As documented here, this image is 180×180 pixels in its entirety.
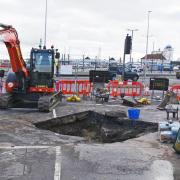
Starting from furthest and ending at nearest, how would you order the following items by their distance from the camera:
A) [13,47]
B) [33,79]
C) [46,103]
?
[33,79] < [13,47] < [46,103]

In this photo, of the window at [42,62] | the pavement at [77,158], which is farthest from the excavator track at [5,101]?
the pavement at [77,158]

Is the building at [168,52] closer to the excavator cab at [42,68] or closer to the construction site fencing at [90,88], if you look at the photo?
the construction site fencing at [90,88]

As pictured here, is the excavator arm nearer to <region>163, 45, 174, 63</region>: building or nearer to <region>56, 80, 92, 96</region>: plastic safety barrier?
<region>56, 80, 92, 96</region>: plastic safety barrier

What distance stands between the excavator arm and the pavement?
4.70m

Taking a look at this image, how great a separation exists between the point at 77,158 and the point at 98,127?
6.81 meters

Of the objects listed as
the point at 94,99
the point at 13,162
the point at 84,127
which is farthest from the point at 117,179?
the point at 94,99

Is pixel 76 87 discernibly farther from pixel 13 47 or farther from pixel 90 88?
pixel 13 47

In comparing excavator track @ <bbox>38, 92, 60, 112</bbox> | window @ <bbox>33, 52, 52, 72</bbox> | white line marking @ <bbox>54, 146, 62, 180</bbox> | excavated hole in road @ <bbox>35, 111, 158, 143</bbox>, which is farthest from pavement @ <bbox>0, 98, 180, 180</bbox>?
window @ <bbox>33, 52, 52, 72</bbox>

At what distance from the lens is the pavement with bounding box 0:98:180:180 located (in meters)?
9.55

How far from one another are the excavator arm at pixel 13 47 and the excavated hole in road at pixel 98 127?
3.58 meters

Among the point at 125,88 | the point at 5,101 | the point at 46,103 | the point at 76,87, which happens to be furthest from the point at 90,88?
the point at 5,101

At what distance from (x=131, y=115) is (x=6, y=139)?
6.07 meters

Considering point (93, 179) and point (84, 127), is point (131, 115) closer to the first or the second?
point (84, 127)

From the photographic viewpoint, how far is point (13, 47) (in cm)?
1867
